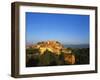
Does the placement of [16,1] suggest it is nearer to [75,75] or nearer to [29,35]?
[29,35]

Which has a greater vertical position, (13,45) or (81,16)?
(81,16)

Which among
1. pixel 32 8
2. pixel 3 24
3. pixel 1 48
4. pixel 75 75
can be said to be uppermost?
pixel 32 8

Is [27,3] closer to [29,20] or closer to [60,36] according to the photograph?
[29,20]

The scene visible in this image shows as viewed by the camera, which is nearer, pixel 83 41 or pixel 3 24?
pixel 3 24

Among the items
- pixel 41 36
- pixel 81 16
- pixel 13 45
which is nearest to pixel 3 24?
pixel 13 45

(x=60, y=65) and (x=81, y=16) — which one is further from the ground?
(x=81, y=16)

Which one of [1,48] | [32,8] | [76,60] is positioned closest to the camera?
[1,48]

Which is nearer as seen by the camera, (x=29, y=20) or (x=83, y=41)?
(x=29, y=20)

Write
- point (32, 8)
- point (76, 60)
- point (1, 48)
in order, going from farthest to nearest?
point (76, 60)
point (32, 8)
point (1, 48)

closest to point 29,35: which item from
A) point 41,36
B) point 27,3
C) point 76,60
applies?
point 41,36
